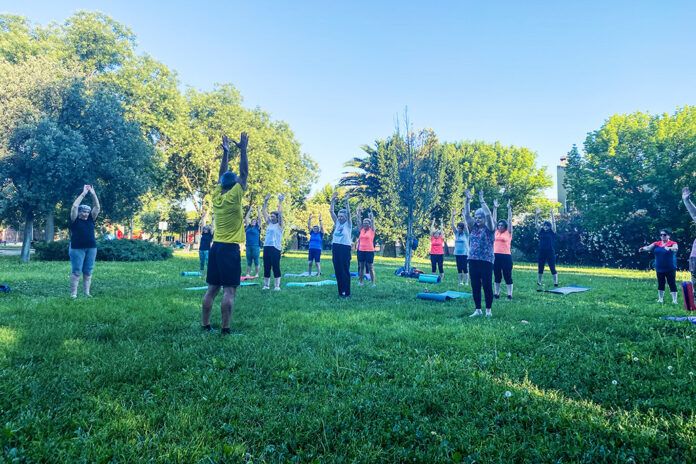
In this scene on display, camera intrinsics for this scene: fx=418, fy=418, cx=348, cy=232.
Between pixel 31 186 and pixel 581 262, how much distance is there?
32621mm

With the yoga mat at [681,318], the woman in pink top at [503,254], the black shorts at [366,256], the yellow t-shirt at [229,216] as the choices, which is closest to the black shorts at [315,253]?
the black shorts at [366,256]

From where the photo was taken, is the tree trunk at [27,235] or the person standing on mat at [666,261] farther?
the tree trunk at [27,235]

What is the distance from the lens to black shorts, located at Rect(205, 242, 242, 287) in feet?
18.3

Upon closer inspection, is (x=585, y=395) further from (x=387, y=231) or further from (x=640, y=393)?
(x=387, y=231)

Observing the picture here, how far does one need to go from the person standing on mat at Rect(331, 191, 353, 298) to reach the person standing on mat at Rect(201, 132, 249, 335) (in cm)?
381

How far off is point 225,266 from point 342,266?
4.11 m

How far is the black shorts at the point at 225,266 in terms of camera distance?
5.57m

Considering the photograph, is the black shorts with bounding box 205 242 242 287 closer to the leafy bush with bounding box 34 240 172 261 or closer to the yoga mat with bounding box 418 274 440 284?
the yoga mat with bounding box 418 274 440 284

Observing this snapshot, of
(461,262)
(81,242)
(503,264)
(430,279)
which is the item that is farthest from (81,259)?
(461,262)

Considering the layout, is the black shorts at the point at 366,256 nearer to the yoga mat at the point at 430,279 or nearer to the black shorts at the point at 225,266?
the yoga mat at the point at 430,279

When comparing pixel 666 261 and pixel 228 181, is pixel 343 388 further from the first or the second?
pixel 666 261

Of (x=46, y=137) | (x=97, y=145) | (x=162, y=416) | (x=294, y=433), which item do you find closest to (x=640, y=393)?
(x=294, y=433)

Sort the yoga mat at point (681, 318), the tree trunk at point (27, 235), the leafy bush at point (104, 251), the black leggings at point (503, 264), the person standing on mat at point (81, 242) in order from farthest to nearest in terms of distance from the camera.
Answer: the leafy bush at point (104, 251) < the tree trunk at point (27, 235) < the black leggings at point (503, 264) < the person standing on mat at point (81, 242) < the yoga mat at point (681, 318)

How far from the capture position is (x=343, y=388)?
3752mm
